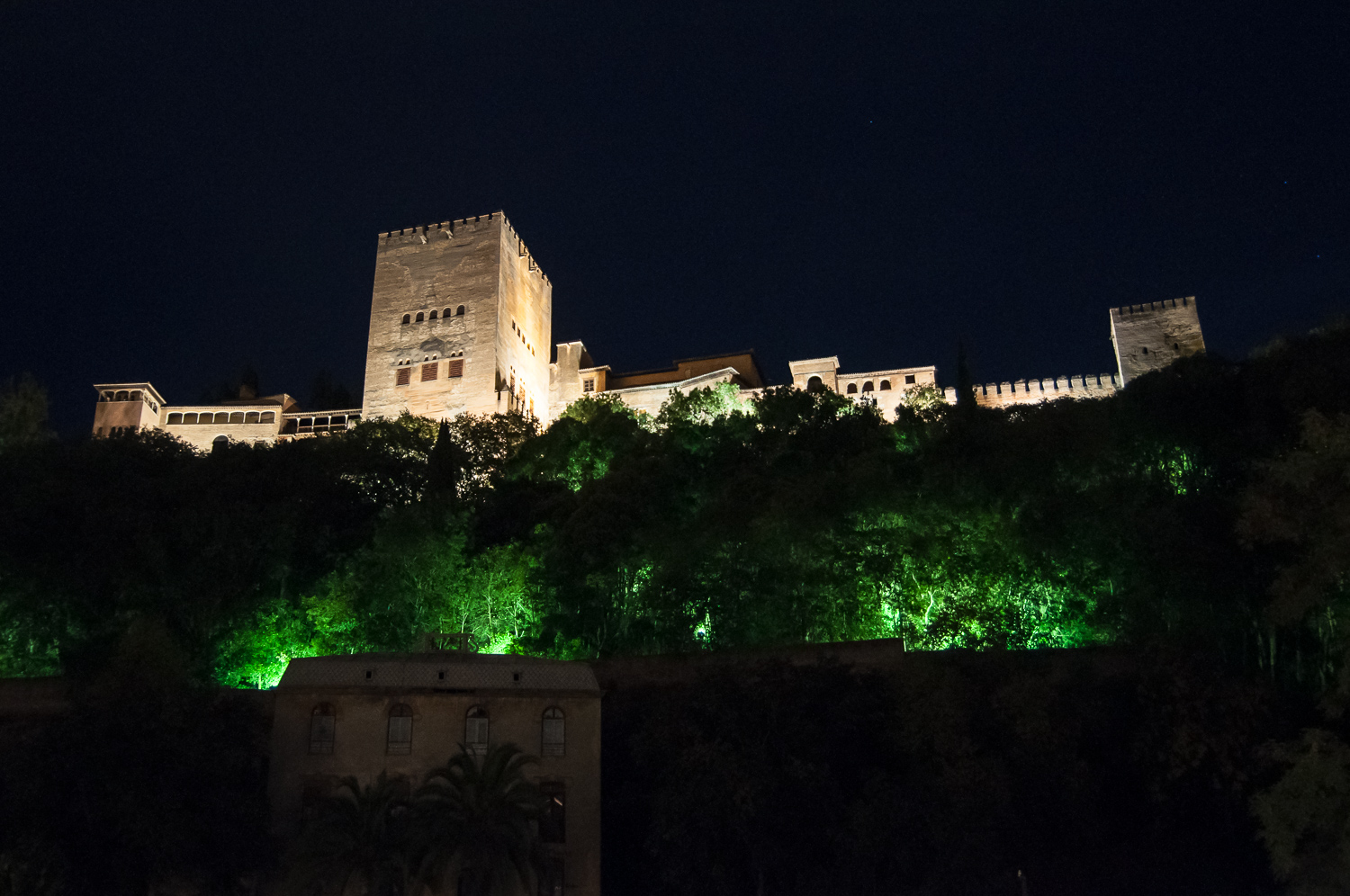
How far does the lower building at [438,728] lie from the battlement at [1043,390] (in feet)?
97.4

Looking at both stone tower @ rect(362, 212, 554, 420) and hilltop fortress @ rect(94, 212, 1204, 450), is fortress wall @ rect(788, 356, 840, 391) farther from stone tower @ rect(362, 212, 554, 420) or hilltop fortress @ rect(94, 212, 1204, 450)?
stone tower @ rect(362, 212, 554, 420)

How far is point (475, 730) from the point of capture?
22.4m

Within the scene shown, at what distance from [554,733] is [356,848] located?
4072 mm

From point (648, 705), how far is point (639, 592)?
184 inches

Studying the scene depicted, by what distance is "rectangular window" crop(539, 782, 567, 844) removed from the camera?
71.5 feet

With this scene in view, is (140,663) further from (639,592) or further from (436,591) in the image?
(639,592)

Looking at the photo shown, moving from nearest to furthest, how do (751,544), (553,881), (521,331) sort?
(553,881), (751,544), (521,331)

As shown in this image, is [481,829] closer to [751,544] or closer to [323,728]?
[323,728]

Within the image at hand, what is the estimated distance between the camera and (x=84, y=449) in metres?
32.2

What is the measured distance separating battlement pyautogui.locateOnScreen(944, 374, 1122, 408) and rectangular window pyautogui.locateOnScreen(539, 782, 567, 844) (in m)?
30.4

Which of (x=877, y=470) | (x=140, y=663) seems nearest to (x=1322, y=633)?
(x=877, y=470)

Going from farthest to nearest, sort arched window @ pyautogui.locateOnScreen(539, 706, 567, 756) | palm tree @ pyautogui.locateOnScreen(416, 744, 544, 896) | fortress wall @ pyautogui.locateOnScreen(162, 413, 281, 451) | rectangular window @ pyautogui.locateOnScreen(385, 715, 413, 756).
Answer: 1. fortress wall @ pyautogui.locateOnScreen(162, 413, 281, 451)
2. arched window @ pyautogui.locateOnScreen(539, 706, 567, 756)
3. rectangular window @ pyautogui.locateOnScreen(385, 715, 413, 756)
4. palm tree @ pyautogui.locateOnScreen(416, 744, 544, 896)

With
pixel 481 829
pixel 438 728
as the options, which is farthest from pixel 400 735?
pixel 481 829

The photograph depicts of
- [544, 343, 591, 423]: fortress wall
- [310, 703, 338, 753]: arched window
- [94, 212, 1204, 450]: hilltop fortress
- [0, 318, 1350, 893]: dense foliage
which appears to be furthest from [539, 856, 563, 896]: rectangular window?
[544, 343, 591, 423]: fortress wall
